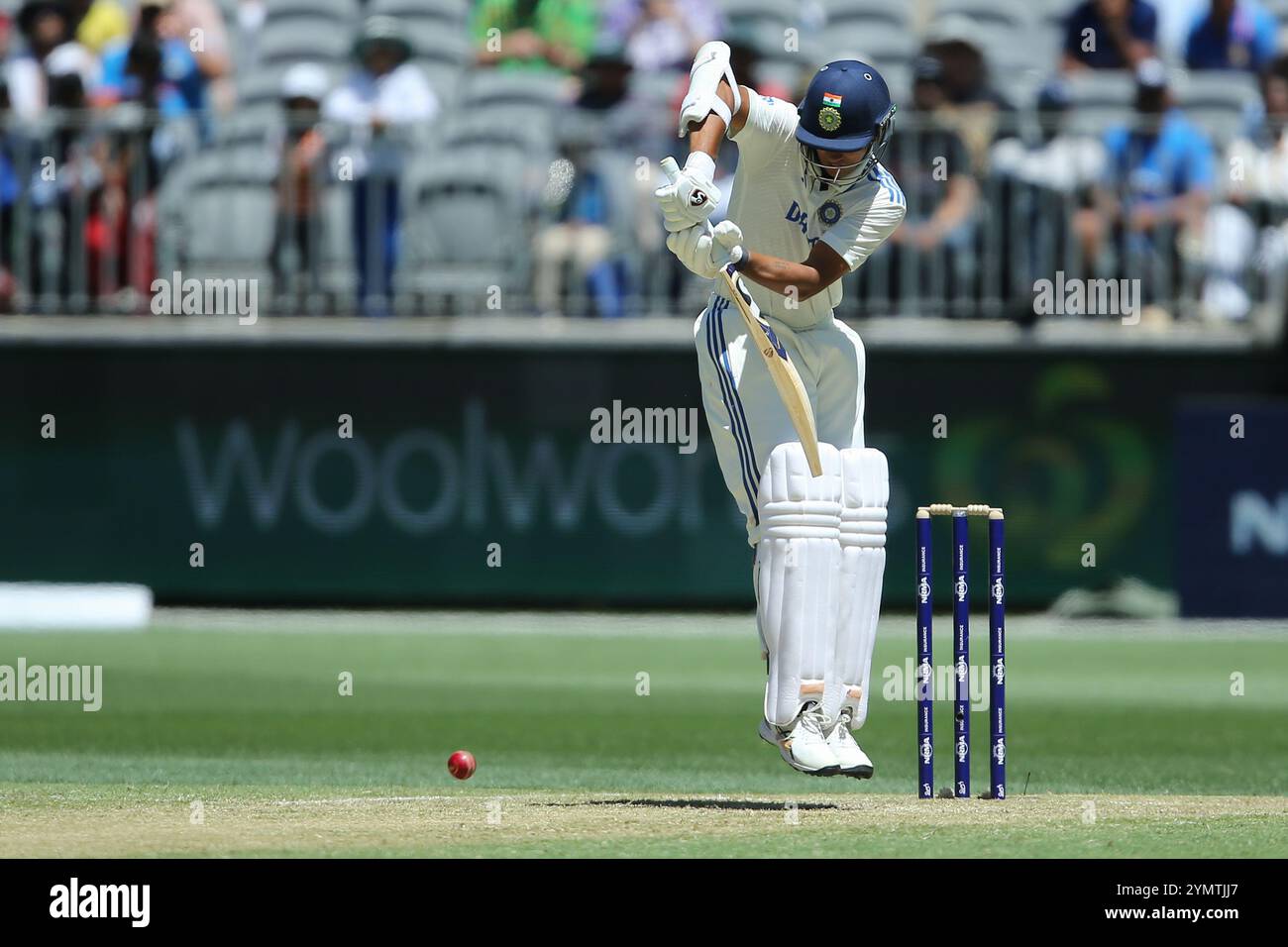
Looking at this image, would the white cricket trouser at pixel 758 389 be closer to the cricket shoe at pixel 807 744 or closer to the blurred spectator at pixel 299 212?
the cricket shoe at pixel 807 744

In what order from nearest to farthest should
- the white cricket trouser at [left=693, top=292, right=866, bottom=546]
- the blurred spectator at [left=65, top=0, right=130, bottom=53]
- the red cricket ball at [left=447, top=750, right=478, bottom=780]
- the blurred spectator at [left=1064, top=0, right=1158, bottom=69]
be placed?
the white cricket trouser at [left=693, top=292, right=866, bottom=546]
the red cricket ball at [left=447, top=750, right=478, bottom=780]
the blurred spectator at [left=1064, top=0, right=1158, bottom=69]
the blurred spectator at [left=65, top=0, right=130, bottom=53]

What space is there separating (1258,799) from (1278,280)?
9152 mm

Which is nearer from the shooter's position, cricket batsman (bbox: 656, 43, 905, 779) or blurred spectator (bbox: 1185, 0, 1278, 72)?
cricket batsman (bbox: 656, 43, 905, 779)

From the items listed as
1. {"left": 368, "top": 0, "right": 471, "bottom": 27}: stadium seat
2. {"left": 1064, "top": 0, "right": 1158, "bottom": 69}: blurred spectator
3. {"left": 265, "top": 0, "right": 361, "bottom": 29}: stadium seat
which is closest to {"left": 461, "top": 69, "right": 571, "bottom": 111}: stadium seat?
{"left": 368, "top": 0, "right": 471, "bottom": 27}: stadium seat

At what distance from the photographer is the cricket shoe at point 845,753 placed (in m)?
8.42

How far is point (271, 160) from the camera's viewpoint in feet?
59.4

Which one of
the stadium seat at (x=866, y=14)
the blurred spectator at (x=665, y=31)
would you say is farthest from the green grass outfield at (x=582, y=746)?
the stadium seat at (x=866, y=14)

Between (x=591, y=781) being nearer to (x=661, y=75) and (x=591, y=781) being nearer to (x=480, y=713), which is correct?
(x=480, y=713)

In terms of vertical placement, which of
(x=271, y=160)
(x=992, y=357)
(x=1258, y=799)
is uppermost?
(x=271, y=160)

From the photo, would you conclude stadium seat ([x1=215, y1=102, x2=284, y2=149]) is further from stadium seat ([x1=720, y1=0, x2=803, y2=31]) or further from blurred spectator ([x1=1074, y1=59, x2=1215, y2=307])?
blurred spectator ([x1=1074, y1=59, x2=1215, y2=307])

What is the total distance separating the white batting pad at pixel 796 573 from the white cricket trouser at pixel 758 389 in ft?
0.41

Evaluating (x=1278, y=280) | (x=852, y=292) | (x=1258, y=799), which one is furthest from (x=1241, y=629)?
(x=1258, y=799)

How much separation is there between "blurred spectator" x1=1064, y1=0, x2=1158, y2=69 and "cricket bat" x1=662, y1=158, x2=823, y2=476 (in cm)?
1155

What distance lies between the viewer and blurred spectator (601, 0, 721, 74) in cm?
1931
